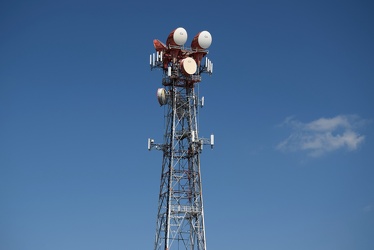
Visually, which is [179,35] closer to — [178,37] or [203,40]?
[178,37]

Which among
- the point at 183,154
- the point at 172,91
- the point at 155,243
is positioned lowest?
the point at 155,243

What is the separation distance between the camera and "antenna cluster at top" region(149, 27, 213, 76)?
96.1m

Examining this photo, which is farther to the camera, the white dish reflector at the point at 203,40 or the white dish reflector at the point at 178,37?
the white dish reflector at the point at 203,40

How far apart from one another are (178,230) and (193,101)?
14.2 meters

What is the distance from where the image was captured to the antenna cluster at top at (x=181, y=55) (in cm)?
9612

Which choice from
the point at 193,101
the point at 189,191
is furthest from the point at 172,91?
the point at 189,191

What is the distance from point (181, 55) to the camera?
98.4 m

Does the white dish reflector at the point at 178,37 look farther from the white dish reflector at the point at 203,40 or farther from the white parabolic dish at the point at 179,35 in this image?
the white dish reflector at the point at 203,40

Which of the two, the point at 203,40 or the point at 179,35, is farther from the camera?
the point at 203,40

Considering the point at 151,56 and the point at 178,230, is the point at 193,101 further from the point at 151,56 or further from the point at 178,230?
the point at 178,230

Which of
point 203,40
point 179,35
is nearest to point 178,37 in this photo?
point 179,35

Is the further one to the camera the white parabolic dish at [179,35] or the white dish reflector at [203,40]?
the white dish reflector at [203,40]

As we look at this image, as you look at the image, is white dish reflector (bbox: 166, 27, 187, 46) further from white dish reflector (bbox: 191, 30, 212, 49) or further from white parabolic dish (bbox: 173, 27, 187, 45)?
white dish reflector (bbox: 191, 30, 212, 49)

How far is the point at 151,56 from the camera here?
9688 centimetres
